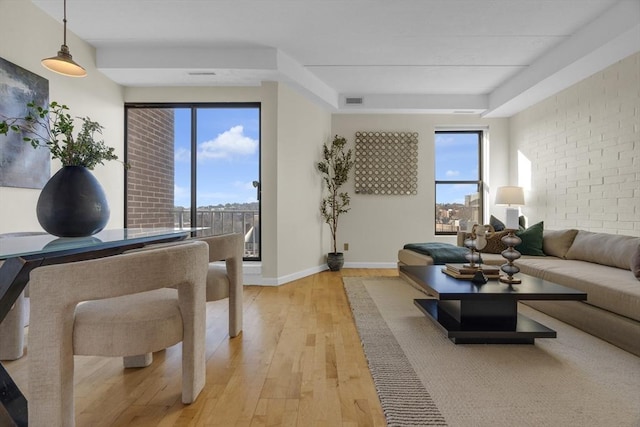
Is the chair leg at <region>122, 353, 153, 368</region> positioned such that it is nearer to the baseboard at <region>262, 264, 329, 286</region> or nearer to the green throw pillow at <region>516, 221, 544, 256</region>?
the baseboard at <region>262, 264, 329, 286</region>

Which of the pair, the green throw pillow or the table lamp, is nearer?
the table lamp

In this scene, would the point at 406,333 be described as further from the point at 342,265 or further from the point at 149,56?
the point at 149,56

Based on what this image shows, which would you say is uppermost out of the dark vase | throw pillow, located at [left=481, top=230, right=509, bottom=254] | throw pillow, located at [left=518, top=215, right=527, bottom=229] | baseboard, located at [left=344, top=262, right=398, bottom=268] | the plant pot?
the dark vase

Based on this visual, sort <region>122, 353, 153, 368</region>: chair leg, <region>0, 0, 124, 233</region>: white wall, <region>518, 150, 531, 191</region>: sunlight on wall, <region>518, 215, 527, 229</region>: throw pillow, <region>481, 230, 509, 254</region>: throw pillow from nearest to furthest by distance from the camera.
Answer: <region>122, 353, 153, 368</region>: chair leg
<region>0, 0, 124, 233</region>: white wall
<region>481, 230, 509, 254</region>: throw pillow
<region>518, 215, 527, 229</region>: throw pillow
<region>518, 150, 531, 191</region>: sunlight on wall

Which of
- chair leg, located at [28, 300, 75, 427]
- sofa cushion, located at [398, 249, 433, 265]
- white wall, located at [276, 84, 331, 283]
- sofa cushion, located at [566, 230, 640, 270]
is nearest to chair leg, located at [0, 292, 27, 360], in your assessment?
chair leg, located at [28, 300, 75, 427]

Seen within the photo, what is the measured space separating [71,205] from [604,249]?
411 cm

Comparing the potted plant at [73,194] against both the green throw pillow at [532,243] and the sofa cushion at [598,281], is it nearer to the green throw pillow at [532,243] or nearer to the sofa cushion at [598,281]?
the sofa cushion at [598,281]

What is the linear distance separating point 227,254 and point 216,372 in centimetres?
73

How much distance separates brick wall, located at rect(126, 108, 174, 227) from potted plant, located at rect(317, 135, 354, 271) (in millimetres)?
2134

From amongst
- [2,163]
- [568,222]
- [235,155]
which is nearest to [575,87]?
[568,222]

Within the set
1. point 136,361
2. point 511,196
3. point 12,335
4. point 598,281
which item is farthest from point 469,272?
point 12,335

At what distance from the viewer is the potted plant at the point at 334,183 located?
497 cm

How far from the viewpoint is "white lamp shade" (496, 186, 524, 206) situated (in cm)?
465

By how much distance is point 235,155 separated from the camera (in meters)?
4.48
